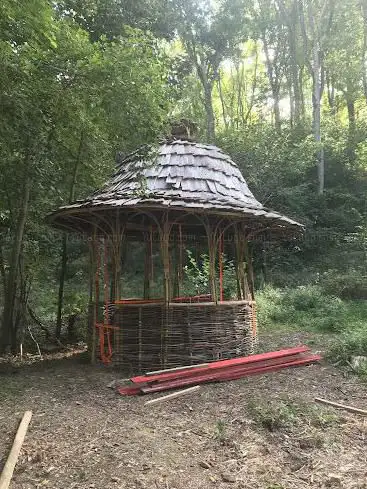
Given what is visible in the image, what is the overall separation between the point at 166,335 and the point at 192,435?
2525 mm

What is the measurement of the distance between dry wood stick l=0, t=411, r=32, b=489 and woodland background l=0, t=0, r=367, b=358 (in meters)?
3.57

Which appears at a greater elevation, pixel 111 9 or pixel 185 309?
pixel 111 9

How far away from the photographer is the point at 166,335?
6.74m

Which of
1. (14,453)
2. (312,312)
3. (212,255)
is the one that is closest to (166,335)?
(212,255)

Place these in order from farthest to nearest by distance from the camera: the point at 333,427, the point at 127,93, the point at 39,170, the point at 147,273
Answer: the point at 147,273 < the point at 39,170 < the point at 127,93 < the point at 333,427

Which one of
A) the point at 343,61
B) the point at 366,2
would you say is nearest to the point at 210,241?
the point at 366,2

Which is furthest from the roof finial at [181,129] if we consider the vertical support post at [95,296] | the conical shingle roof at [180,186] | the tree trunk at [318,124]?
the tree trunk at [318,124]

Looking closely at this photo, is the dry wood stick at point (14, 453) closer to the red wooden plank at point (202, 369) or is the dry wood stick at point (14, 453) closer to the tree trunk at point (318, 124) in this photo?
the red wooden plank at point (202, 369)

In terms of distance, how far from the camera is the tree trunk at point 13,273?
7461 mm

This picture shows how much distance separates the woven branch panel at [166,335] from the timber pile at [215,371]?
456mm

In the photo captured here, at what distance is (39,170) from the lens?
756cm

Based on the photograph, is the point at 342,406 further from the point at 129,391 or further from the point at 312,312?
the point at 312,312

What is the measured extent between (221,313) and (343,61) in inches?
867

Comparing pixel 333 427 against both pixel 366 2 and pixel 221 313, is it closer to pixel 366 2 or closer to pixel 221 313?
pixel 221 313
